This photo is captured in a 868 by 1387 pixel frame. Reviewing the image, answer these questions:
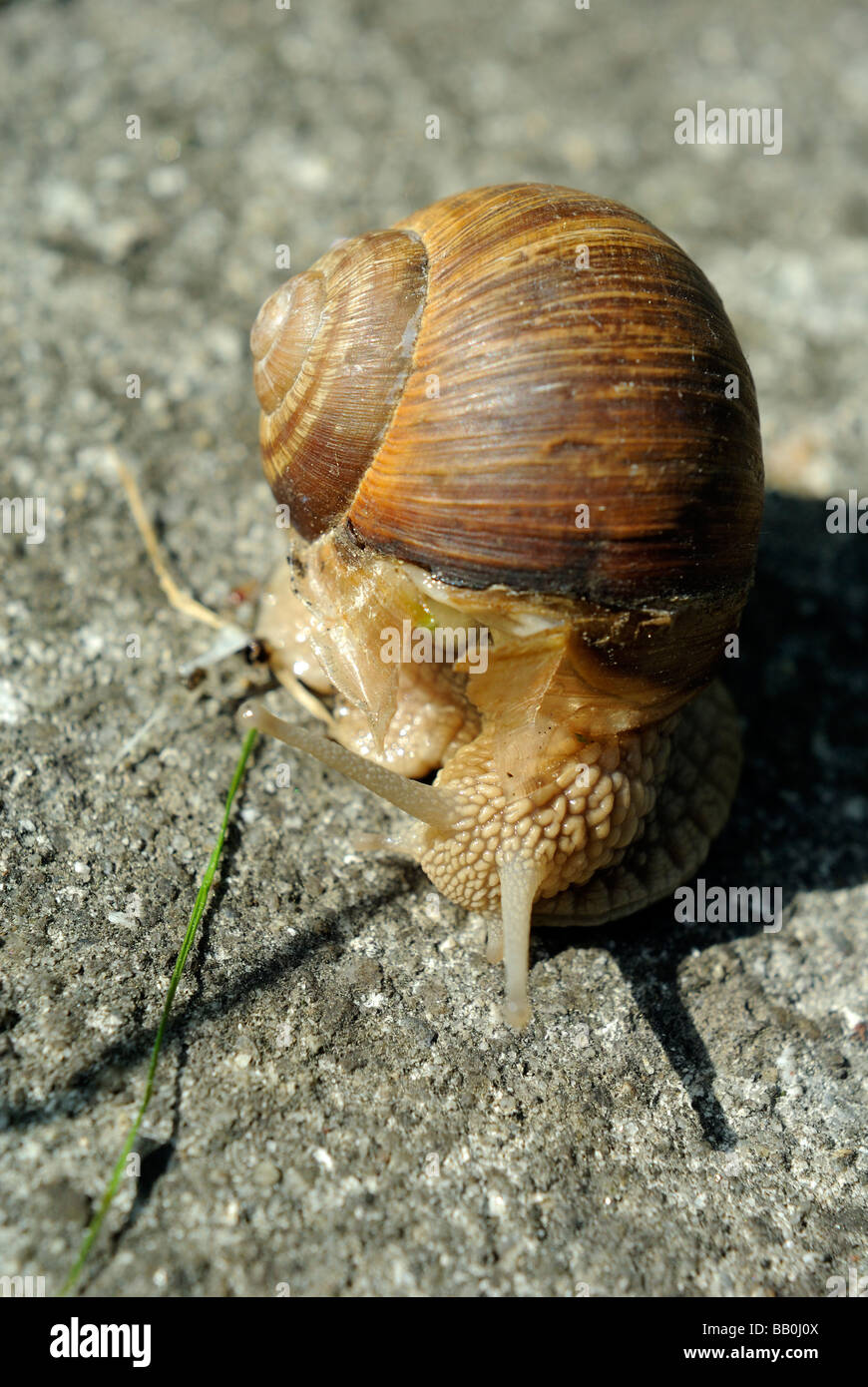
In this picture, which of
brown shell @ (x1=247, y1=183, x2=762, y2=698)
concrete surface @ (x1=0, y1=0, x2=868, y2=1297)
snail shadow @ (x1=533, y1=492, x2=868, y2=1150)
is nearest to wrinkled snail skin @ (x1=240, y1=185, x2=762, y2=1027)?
brown shell @ (x1=247, y1=183, x2=762, y2=698)

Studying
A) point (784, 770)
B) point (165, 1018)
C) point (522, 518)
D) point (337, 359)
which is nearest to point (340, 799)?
point (165, 1018)

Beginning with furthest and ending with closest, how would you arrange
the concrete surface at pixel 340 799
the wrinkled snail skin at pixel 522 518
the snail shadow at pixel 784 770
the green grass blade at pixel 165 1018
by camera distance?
the snail shadow at pixel 784 770
the wrinkled snail skin at pixel 522 518
the concrete surface at pixel 340 799
the green grass blade at pixel 165 1018

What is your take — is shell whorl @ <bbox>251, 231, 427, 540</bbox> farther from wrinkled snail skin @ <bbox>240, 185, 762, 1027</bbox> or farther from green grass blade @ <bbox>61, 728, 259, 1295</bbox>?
green grass blade @ <bbox>61, 728, 259, 1295</bbox>

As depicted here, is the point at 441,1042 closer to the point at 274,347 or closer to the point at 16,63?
the point at 274,347

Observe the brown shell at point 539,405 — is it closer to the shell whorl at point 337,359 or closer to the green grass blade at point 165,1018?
the shell whorl at point 337,359

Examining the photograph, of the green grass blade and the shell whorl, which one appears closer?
the green grass blade

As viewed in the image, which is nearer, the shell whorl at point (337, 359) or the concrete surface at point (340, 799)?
the concrete surface at point (340, 799)

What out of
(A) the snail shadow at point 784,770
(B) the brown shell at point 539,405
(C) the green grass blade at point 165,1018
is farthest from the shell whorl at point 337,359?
(A) the snail shadow at point 784,770
